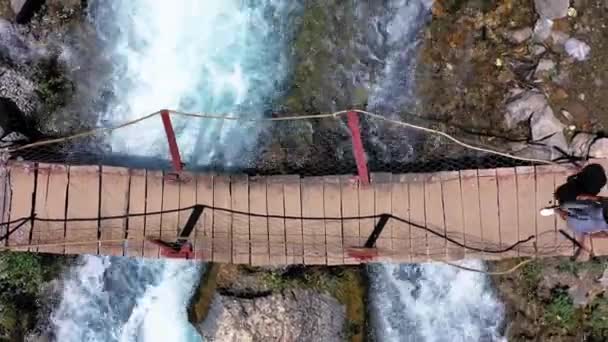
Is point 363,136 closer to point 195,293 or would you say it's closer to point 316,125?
point 316,125

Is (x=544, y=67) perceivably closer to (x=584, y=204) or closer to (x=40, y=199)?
(x=584, y=204)

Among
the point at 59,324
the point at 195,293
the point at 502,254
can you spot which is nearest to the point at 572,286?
the point at 502,254

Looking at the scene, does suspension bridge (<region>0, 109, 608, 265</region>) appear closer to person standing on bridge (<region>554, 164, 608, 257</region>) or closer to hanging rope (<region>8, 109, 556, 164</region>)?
person standing on bridge (<region>554, 164, 608, 257</region>)

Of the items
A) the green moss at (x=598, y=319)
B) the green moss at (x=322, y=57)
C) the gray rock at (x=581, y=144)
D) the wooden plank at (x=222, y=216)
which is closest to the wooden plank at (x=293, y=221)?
the wooden plank at (x=222, y=216)

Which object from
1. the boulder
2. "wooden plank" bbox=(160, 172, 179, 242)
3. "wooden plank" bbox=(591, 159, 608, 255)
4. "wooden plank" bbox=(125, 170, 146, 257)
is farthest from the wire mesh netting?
the boulder

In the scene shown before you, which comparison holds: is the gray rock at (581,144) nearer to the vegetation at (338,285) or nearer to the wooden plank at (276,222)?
the vegetation at (338,285)
